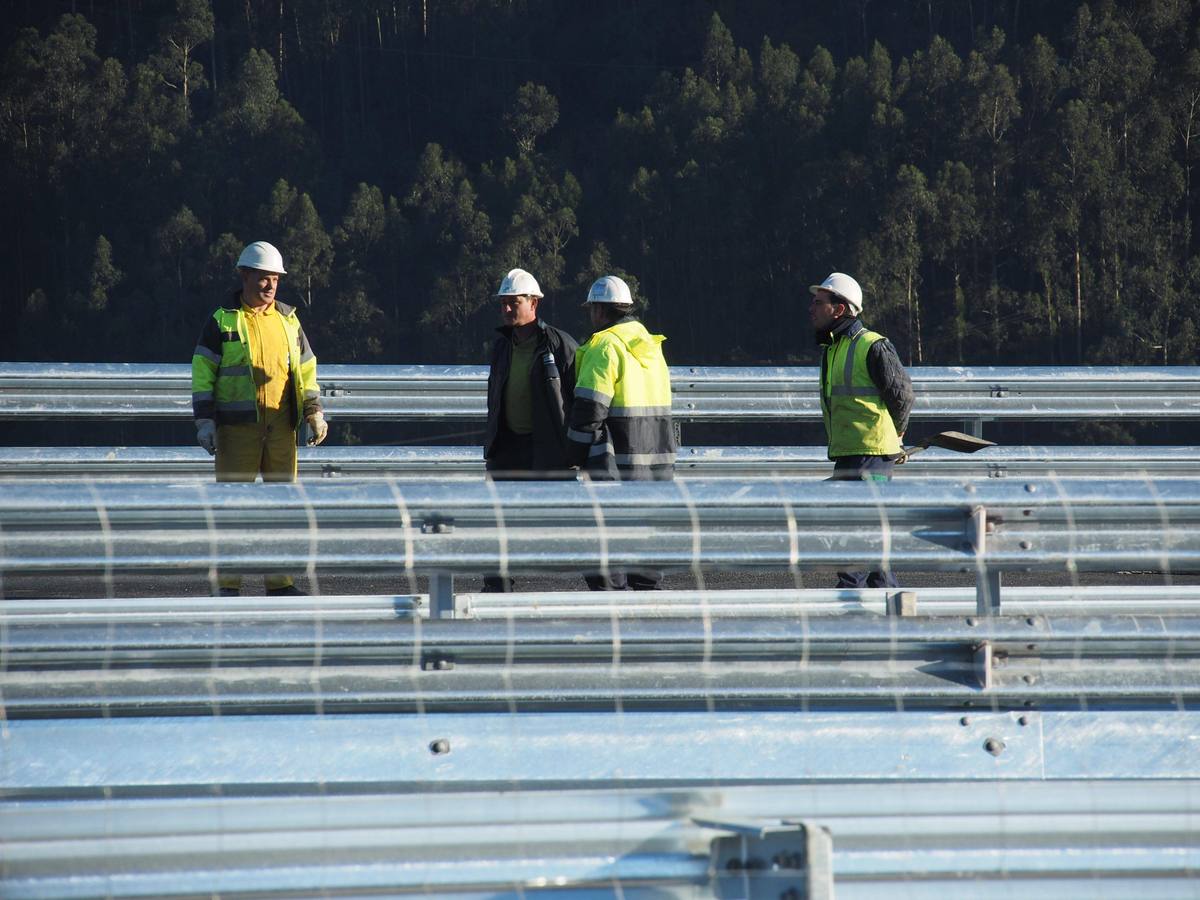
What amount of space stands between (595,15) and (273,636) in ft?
262

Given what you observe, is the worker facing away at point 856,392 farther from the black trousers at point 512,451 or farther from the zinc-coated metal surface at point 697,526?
the zinc-coated metal surface at point 697,526

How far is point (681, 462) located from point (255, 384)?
9.00ft

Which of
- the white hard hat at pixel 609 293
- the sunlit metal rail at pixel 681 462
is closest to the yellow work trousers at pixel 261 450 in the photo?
the sunlit metal rail at pixel 681 462

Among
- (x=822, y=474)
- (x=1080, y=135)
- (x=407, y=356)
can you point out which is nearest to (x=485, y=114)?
(x=407, y=356)

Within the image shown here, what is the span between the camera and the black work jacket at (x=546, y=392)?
7.21 metres

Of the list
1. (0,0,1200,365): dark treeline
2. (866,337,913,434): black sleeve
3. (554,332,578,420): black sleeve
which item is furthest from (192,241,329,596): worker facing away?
(0,0,1200,365): dark treeline

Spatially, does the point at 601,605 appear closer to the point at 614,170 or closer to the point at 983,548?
the point at 983,548

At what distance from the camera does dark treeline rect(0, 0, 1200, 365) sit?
53.3 meters

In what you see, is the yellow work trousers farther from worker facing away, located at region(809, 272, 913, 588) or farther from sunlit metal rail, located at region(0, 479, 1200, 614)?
sunlit metal rail, located at region(0, 479, 1200, 614)

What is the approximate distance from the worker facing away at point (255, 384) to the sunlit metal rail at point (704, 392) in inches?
60.5

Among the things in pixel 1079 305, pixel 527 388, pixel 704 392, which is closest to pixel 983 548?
pixel 527 388

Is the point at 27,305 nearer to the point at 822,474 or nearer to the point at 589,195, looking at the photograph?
the point at 589,195

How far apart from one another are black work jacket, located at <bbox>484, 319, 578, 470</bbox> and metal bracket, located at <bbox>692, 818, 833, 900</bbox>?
397 centimetres

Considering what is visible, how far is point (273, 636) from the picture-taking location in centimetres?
408
